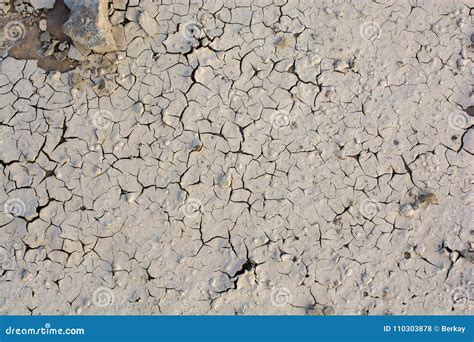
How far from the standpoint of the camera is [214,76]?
4273 millimetres

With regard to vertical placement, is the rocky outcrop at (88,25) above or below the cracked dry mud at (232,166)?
above

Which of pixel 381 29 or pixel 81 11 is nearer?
pixel 81 11

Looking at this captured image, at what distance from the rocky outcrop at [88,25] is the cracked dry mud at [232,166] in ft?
0.49

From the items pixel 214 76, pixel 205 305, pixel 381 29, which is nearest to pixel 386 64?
pixel 381 29

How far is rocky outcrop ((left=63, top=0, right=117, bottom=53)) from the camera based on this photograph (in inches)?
159

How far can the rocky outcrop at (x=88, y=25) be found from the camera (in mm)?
4047

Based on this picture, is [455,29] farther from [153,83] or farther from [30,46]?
[30,46]

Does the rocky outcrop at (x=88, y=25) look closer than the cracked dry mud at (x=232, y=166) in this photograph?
Yes

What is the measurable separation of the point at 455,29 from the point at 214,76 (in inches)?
74.3

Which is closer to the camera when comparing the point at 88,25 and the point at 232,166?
the point at 88,25

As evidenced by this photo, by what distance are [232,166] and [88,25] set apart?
1.45 m

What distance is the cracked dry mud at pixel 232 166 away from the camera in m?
4.17

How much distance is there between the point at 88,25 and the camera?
4043 millimetres
